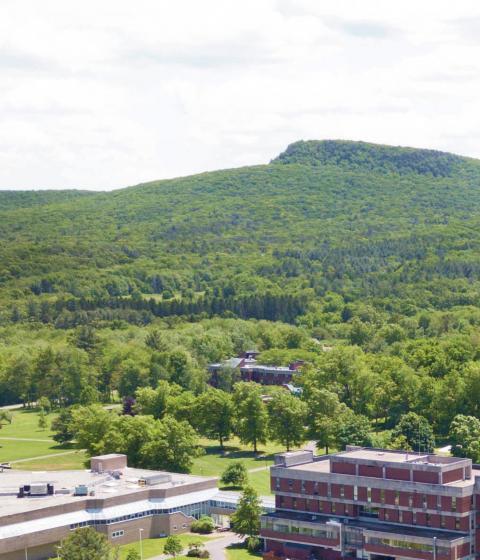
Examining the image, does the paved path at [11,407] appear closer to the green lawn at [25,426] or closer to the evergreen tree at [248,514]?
the green lawn at [25,426]

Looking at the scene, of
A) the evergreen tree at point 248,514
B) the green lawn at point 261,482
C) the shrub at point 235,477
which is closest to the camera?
the evergreen tree at point 248,514

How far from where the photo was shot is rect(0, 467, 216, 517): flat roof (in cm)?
10394

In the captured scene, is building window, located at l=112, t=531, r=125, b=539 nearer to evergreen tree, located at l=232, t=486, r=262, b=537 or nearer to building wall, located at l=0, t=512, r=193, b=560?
building wall, located at l=0, t=512, r=193, b=560

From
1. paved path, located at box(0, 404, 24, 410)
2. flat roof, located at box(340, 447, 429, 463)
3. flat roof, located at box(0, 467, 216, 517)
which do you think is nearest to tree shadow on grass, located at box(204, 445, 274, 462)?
flat roof, located at box(0, 467, 216, 517)

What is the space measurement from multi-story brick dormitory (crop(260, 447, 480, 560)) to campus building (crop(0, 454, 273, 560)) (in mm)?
10525

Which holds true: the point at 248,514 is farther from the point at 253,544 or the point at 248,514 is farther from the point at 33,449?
the point at 33,449

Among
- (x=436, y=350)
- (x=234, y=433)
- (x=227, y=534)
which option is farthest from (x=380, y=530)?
(x=436, y=350)

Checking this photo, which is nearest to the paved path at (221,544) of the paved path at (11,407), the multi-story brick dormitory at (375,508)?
the multi-story brick dormitory at (375,508)

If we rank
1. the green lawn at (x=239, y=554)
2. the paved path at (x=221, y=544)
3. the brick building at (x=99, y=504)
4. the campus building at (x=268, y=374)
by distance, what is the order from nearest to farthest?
1. the green lawn at (x=239, y=554)
2. the paved path at (x=221, y=544)
3. the brick building at (x=99, y=504)
4. the campus building at (x=268, y=374)

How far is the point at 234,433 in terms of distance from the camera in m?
145

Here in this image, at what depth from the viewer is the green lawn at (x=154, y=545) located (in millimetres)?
100669

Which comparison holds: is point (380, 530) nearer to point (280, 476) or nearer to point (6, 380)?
point (280, 476)

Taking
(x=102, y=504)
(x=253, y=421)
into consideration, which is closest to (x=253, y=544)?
(x=102, y=504)

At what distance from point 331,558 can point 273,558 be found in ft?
14.6
